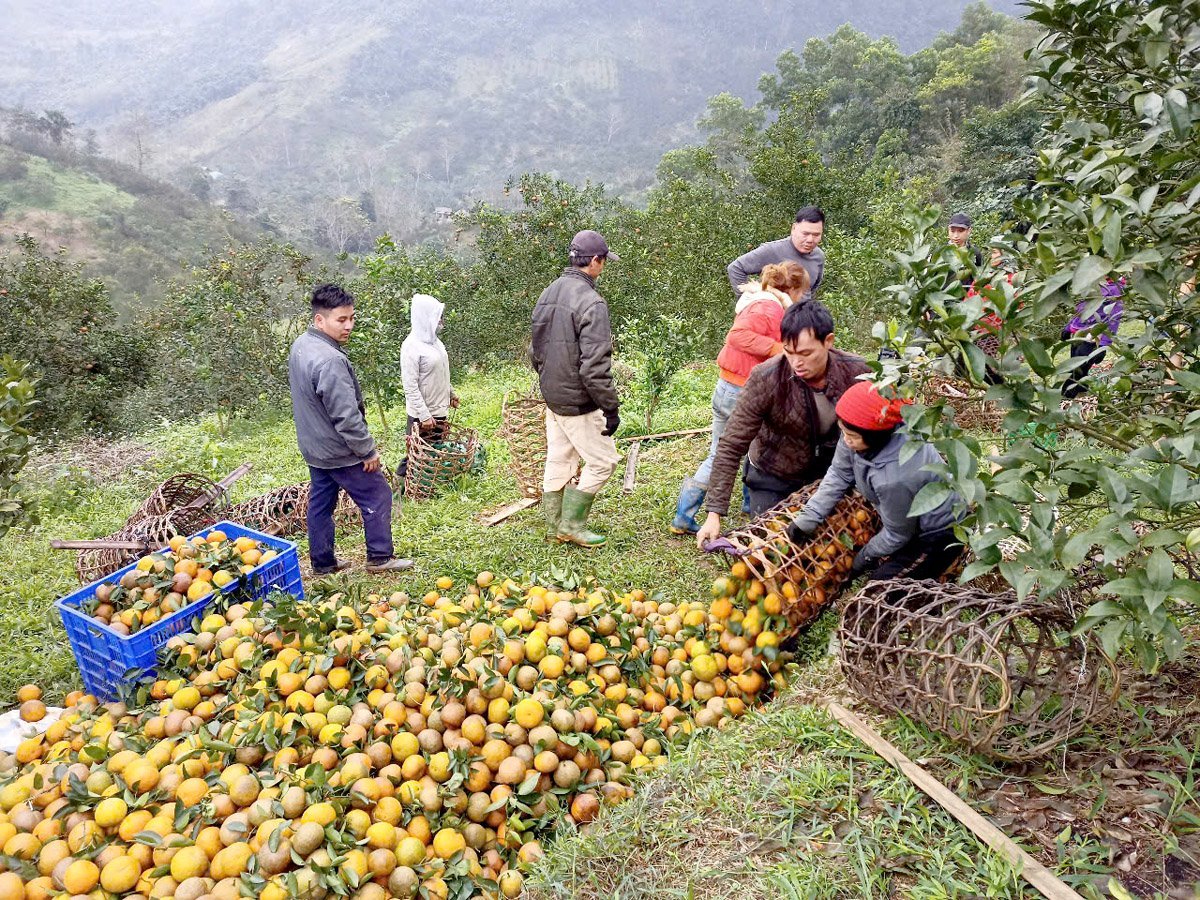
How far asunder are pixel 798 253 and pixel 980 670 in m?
3.74

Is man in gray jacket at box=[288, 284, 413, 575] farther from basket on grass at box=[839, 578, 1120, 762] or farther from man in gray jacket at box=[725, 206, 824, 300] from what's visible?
basket on grass at box=[839, 578, 1120, 762]

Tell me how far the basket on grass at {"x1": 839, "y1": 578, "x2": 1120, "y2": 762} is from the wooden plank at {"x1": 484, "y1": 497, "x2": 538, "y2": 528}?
321cm

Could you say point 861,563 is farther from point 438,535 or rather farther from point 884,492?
point 438,535

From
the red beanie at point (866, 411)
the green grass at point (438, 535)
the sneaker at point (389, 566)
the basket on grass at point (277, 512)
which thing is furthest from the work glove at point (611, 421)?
the basket on grass at point (277, 512)

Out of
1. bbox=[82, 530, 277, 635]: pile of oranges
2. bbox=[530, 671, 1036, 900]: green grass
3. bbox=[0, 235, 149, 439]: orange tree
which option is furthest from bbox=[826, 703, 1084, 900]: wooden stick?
bbox=[0, 235, 149, 439]: orange tree

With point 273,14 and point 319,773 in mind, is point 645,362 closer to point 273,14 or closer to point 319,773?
point 319,773

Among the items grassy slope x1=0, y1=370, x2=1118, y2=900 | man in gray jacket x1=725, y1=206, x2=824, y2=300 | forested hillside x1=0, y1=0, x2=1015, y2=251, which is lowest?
grassy slope x1=0, y1=370, x2=1118, y2=900

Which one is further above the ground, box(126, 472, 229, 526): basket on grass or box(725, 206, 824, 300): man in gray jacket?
box(725, 206, 824, 300): man in gray jacket

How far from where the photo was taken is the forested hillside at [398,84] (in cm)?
8469

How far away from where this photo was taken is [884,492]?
124 inches

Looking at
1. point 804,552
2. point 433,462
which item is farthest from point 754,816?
point 433,462

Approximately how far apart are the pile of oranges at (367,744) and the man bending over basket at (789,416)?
27.1 inches

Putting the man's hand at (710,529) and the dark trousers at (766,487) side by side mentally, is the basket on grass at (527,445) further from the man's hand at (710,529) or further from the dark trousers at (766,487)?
the man's hand at (710,529)

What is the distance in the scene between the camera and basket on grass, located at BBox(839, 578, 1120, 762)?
7.62 ft
